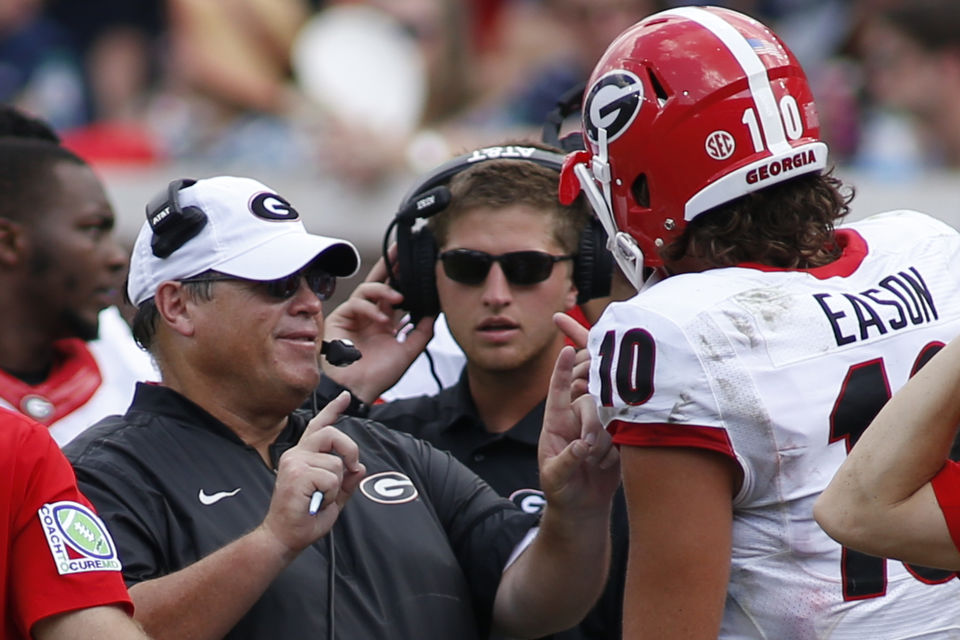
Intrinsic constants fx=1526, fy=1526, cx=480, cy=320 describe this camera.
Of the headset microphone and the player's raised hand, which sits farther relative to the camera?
the headset microphone

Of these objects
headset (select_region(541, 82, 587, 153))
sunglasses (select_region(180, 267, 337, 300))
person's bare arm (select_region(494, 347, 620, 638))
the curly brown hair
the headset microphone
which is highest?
headset (select_region(541, 82, 587, 153))

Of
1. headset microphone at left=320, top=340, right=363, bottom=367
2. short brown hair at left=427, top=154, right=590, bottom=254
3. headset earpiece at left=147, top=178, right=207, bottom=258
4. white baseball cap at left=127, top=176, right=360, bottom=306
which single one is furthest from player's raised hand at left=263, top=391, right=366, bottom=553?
short brown hair at left=427, top=154, right=590, bottom=254

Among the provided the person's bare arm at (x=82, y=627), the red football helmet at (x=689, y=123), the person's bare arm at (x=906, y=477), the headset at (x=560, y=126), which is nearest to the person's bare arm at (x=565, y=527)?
the red football helmet at (x=689, y=123)

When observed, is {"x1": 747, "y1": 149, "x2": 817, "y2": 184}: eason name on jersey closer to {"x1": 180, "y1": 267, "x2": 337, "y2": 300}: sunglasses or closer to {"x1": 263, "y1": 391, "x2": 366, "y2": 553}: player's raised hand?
{"x1": 263, "y1": 391, "x2": 366, "y2": 553}: player's raised hand

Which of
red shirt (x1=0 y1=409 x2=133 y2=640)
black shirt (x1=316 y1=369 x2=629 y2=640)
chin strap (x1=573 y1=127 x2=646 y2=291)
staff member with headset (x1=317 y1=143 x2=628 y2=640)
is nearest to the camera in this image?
red shirt (x1=0 y1=409 x2=133 y2=640)

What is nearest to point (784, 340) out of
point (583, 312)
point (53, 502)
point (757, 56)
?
point (757, 56)

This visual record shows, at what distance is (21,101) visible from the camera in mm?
9852

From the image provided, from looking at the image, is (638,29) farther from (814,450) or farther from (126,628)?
(126,628)

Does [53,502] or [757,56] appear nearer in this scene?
[53,502]

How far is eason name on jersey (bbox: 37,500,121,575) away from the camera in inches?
96.9

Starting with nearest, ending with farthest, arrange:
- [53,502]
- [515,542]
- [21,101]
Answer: [53,502] → [515,542] → [21,101]

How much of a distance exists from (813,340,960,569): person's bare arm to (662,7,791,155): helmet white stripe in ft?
1.86

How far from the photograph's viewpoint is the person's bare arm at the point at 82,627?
96.3 inches

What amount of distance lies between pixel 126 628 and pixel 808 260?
4.34ft
